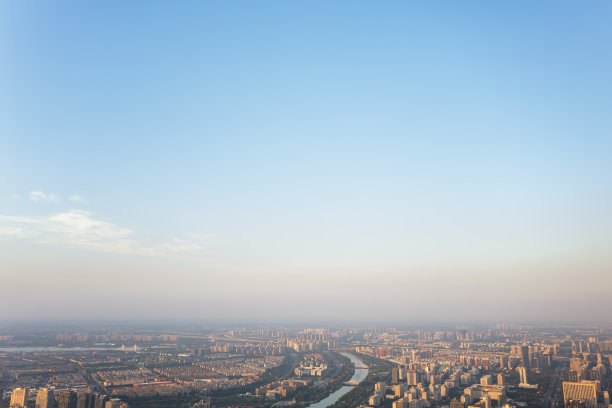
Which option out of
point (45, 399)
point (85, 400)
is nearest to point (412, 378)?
point (85, 400)

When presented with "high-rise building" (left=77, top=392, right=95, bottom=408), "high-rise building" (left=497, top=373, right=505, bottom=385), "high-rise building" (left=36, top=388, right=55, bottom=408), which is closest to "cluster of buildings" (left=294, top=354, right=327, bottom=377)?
"high-rise building" (left=497, top=373, right=505, bottom=385)

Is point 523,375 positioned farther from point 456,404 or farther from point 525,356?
point 456,404

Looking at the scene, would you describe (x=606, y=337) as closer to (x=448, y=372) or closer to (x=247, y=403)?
(x=448, y=372)

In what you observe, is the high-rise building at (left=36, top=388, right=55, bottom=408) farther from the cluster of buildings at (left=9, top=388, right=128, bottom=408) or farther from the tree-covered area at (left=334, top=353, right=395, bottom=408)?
the tree-covered area at (left=334, top=353, right=395, bottom=408)

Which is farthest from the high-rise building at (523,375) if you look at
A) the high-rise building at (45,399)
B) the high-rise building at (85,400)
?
the high-rise building at (45,399)

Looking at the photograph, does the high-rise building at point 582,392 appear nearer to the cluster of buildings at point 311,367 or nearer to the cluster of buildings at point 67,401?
the cluster of buildings at point 311,367

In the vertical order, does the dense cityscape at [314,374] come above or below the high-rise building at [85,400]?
below
